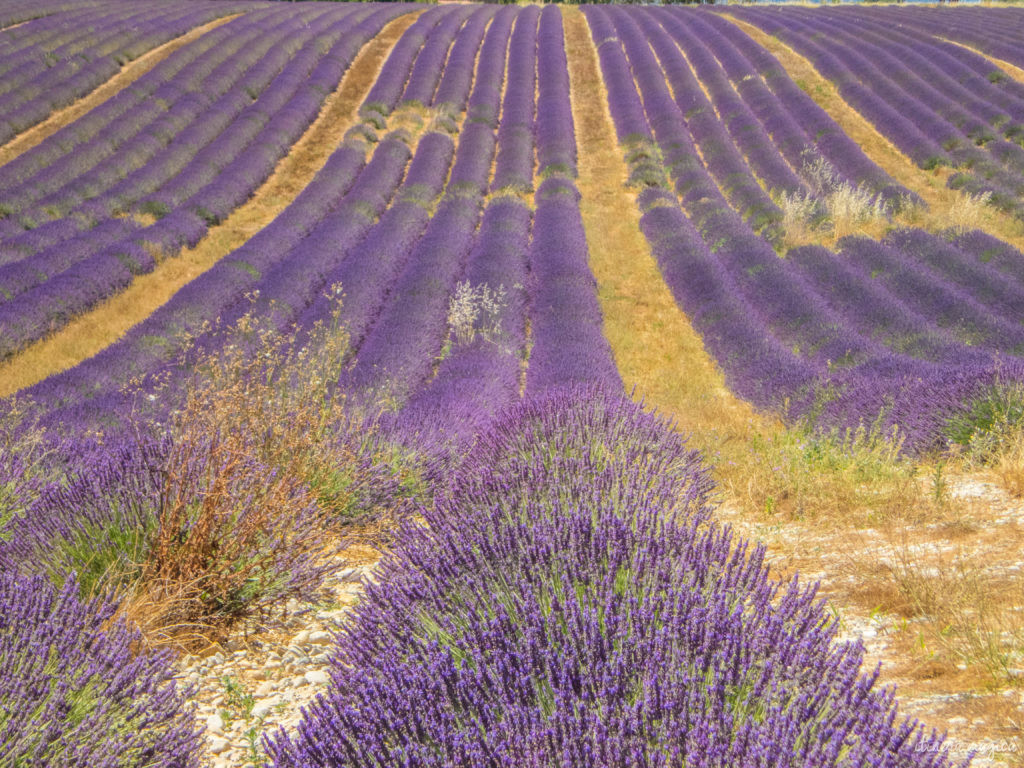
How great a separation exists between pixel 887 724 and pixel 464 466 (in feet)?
9.21

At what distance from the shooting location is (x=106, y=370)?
7.60m

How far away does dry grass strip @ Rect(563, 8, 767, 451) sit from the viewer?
7185 mm

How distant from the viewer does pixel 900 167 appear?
15.6 meters

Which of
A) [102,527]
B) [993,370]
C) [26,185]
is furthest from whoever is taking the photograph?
[26,185]

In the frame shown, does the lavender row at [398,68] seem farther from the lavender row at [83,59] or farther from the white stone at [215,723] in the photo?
the white stone at [215,723]

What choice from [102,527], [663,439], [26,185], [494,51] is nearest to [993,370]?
[663,439]

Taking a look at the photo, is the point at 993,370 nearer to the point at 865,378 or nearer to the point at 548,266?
the point at 865,378

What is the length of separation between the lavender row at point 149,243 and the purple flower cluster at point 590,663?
8.97 m

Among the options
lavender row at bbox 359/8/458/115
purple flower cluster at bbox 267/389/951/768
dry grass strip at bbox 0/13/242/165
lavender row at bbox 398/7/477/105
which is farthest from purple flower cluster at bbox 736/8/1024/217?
dry grass strip at bbox 0/13/242/165

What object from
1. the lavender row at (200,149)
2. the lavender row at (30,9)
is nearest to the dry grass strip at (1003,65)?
the lavender row at (200,149)

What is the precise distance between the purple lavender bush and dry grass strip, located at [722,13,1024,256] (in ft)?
46.0

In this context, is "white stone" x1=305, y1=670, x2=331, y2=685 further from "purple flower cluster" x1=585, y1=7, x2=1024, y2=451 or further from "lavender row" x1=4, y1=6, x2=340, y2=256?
"lavender row" x1=4, y1=6, x2=340, y2=256

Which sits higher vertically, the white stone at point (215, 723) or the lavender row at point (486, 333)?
the white stone at point (215, 723)

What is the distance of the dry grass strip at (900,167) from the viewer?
40.9ft
